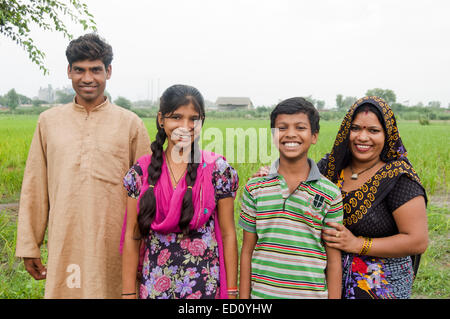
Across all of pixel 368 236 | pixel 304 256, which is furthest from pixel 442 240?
pixel 304 256

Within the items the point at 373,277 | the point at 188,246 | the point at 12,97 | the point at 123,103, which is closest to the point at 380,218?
the point at 373,277

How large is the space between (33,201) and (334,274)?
4.98 feet

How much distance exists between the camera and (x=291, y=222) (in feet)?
4.53

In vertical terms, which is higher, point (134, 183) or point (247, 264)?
point (134, 183)

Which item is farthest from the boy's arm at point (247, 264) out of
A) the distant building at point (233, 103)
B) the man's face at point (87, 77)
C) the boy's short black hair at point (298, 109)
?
the distant building at point (233, 103)

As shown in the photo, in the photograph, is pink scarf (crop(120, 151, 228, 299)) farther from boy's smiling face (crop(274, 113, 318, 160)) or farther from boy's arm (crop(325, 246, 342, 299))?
boy's arm (crop(325, 246, 342, 299))

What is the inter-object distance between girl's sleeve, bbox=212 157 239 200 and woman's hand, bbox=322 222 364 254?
431mm

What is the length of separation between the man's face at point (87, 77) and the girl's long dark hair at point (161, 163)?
451mm

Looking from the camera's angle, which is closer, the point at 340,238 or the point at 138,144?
the point at 340,238

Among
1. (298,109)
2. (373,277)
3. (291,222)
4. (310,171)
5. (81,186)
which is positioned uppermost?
(298,109)

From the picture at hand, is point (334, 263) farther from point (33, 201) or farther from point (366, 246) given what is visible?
point (33, 201)

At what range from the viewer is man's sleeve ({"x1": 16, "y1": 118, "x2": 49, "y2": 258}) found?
66.6 inches

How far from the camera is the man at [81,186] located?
1.64 meters
